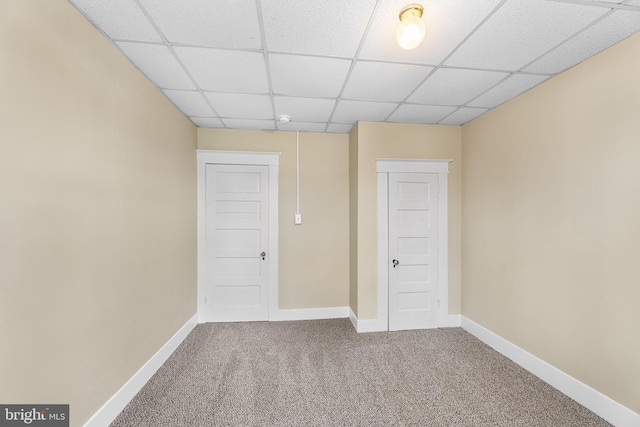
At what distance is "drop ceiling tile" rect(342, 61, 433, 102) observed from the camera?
208cm

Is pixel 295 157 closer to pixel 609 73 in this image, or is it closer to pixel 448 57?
pixel 448 57

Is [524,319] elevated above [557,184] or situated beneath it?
situated beneath

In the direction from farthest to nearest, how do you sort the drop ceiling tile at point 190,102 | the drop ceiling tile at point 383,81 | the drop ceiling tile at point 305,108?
1. the drop ceiling tile at point 305,108
2. the drop ceiling tile at point 190,102
3. the drop ceiling tile at point 383,81

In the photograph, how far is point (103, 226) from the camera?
177 centimetres

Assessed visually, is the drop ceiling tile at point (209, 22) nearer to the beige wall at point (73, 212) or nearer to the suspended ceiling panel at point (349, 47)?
the suspended ceiling panel at point (349, 47)

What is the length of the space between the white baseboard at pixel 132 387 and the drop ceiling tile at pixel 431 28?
300 centimetres

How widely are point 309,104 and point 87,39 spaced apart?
1.74m

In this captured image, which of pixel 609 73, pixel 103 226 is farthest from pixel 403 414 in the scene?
pixel 609 73

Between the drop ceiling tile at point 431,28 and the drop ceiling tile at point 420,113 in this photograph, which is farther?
the drop ceiling tile at point 420,113

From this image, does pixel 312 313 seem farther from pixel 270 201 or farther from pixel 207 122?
pixel 207 122

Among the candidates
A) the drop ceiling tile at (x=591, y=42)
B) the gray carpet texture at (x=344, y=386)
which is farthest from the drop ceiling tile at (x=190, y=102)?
the drop ceiling tile at (x=591, y=42)

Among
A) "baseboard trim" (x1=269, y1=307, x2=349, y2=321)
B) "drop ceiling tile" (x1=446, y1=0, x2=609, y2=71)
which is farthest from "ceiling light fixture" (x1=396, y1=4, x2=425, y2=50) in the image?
"baseboard trim" (x1=269, y1=307, x2=349, y2=321)

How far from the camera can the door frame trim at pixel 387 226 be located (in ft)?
10.9

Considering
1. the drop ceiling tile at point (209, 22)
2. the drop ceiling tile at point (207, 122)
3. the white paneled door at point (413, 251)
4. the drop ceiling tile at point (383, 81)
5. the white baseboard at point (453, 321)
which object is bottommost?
the white baseboard at point (453, 321)
